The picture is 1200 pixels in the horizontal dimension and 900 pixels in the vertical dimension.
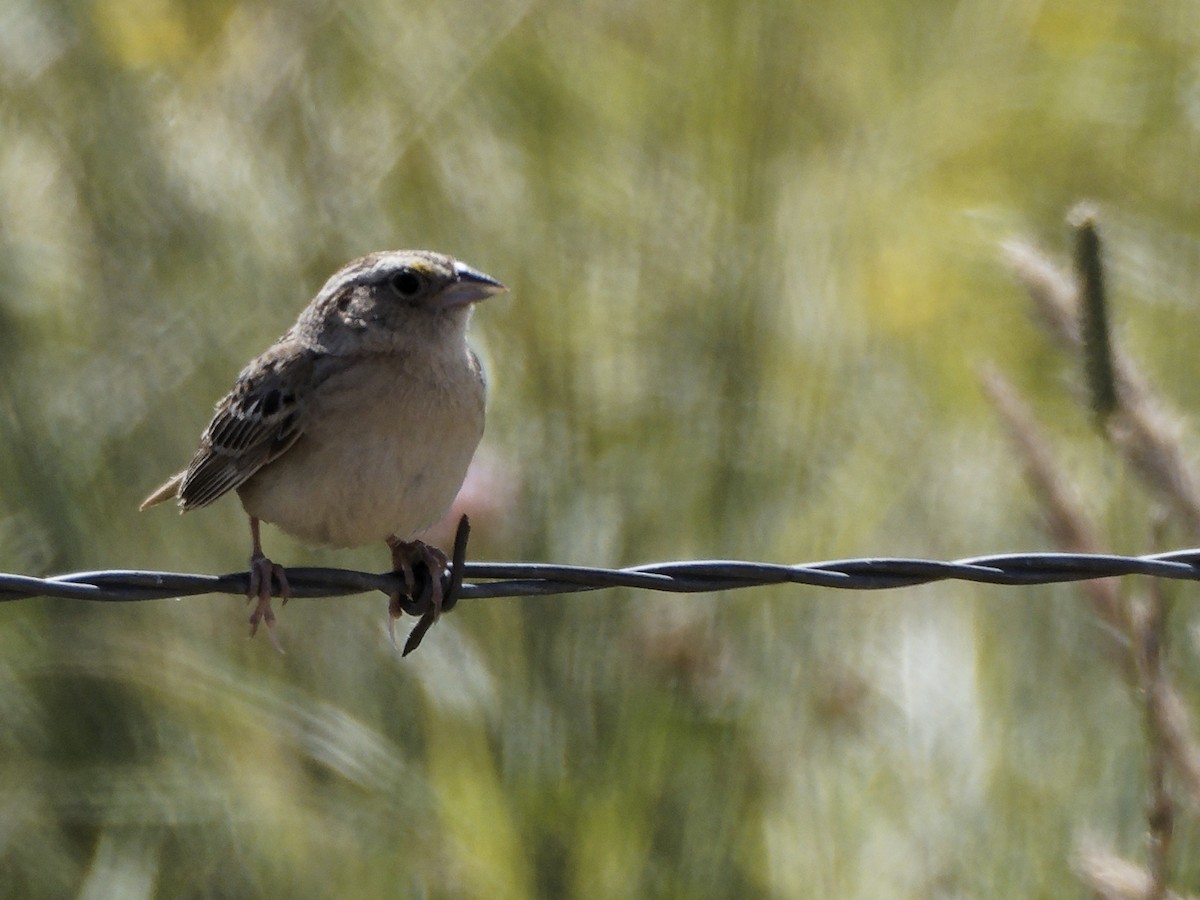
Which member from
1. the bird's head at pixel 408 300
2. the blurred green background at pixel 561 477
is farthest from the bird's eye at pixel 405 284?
the blurred green background at pixel 561 477

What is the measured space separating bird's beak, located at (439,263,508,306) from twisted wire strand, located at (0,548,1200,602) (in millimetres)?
1385

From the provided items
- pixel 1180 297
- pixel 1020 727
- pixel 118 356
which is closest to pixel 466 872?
pixel 1020 727

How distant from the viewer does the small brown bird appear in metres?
4.26

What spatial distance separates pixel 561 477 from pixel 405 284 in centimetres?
67

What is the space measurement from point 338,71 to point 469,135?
59 cm

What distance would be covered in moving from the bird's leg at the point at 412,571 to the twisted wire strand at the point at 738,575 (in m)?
0.28

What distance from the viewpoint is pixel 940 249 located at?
670 centimetres

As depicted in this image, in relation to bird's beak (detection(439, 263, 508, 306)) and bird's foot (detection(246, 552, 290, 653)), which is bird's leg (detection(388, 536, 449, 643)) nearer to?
bird's foot (detection(246, 552, 290, 653))

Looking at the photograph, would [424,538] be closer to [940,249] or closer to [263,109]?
[263,109]

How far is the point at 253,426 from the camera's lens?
14.6ft

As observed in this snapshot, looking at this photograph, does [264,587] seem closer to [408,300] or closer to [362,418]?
[362,418]

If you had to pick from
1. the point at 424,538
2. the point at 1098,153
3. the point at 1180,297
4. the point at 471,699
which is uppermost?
the point at 1098,153

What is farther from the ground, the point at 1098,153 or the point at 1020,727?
the point at 1098,153

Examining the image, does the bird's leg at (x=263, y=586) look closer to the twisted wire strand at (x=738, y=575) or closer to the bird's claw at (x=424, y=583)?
the bird's claw at (x=424, y=583)
